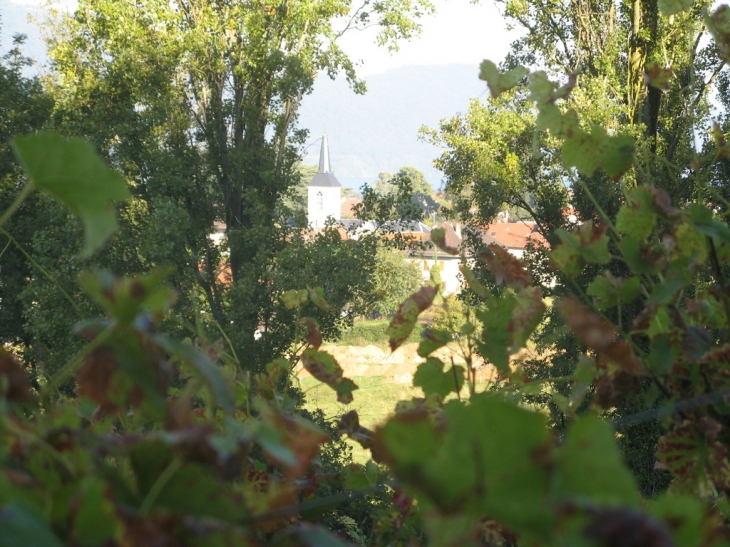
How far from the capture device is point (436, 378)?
0.84 metres

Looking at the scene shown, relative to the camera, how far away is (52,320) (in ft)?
29.6

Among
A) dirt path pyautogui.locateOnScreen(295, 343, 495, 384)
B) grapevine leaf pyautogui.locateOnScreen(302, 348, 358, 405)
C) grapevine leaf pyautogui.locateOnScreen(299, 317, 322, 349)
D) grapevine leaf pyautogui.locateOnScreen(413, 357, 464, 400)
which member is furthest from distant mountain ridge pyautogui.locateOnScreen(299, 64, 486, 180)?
grapevine leaf pyautogui.locateOnScreen(413, 357, 464, 400)

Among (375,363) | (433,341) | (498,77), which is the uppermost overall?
(498,77)

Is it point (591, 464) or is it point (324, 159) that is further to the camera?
point (324, 159)

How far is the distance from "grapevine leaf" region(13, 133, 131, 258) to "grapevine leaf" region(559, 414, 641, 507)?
0.27 m

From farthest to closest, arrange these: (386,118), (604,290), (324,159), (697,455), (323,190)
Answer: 1. (386,118)
2. (323,190)
3. (324,159)
4. (604,290)
5. (697,455)

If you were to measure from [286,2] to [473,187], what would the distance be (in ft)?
13.1

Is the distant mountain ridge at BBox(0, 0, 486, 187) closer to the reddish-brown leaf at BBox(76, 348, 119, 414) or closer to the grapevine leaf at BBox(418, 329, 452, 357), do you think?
the grapevine leaf at BBox(418, 329, 452, 357)

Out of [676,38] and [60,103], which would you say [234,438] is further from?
[60,103]

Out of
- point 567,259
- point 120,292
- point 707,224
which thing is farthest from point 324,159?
point 120,292

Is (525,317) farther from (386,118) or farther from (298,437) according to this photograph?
(386,118)

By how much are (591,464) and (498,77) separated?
711mm

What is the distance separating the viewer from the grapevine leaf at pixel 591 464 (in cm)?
29

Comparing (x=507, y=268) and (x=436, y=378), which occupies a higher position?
(x=507, y=268)
